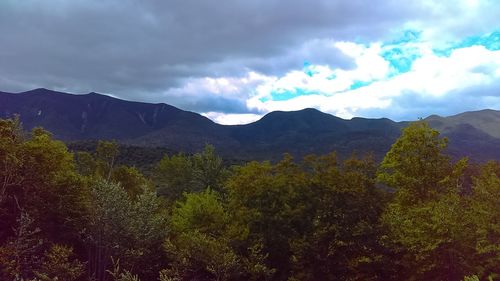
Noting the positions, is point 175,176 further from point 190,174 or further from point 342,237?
point 342,237

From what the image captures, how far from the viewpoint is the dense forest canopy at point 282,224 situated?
106 feet

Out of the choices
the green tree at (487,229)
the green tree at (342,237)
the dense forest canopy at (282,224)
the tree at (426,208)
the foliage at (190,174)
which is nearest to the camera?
the green tree at (487,229)

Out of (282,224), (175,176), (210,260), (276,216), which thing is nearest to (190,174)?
(175,176)

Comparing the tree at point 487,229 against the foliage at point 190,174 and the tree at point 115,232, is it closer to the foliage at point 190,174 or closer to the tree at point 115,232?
the tree at point 115,232

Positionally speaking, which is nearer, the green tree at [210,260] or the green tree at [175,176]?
the green tree at [210,260]

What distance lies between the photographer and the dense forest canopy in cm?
3222

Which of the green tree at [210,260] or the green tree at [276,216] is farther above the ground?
the green tree at [276,216]

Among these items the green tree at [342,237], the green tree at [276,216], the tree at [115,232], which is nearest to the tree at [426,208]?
the green tree at [342,237]

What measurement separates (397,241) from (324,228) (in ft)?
19.1

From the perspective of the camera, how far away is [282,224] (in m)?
37.8

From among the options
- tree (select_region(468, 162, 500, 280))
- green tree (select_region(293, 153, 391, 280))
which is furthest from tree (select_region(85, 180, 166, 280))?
tree (select_region(468, 162, 500, 280))

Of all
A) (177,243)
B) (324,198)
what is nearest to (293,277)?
(324,198)

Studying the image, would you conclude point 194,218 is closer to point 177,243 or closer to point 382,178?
point 177,243

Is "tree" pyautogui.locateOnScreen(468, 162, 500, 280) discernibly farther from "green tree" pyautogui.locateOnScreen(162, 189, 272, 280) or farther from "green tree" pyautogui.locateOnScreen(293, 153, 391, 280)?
"green tree" pyautogui.locateOnScreen(162, 189, 272, 280)
